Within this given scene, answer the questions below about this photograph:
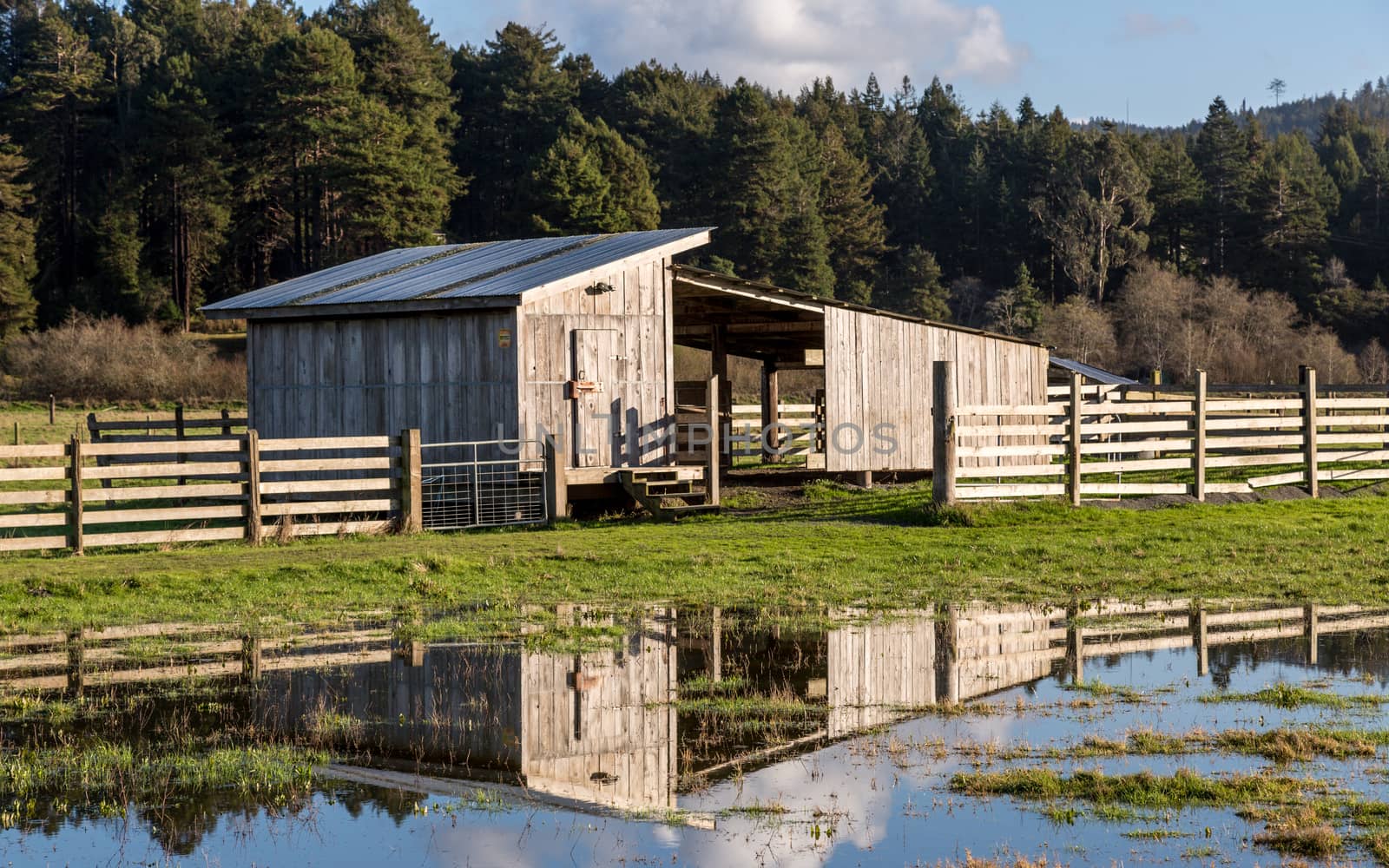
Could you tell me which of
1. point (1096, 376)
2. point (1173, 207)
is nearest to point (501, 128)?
point (1173, 207)

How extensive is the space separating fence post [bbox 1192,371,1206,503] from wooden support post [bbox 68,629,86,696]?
1649 cm

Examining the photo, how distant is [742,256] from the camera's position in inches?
3110

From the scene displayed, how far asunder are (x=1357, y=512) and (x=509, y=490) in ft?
43.4

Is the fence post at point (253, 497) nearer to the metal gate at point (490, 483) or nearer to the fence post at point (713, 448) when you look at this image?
the metal gate at point (490, 483)

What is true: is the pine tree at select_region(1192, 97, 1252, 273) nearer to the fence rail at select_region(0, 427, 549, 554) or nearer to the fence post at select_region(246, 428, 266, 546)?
the fence rail at select_region(0, 427, 549, 554)

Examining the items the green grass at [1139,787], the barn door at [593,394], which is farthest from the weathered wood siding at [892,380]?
the green grass at [1139,787]

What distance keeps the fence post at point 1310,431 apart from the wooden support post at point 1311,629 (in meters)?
11.1

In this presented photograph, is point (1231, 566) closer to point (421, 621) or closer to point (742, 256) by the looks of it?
point (421, 621)

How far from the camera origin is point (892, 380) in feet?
95.0

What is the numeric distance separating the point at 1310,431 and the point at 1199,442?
2956 mm

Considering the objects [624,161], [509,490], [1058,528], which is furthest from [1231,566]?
[624,161]

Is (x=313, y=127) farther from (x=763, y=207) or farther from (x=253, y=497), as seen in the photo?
(x=253, y=497)

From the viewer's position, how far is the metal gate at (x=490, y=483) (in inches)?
938

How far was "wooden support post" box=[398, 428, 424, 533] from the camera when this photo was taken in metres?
20.9
